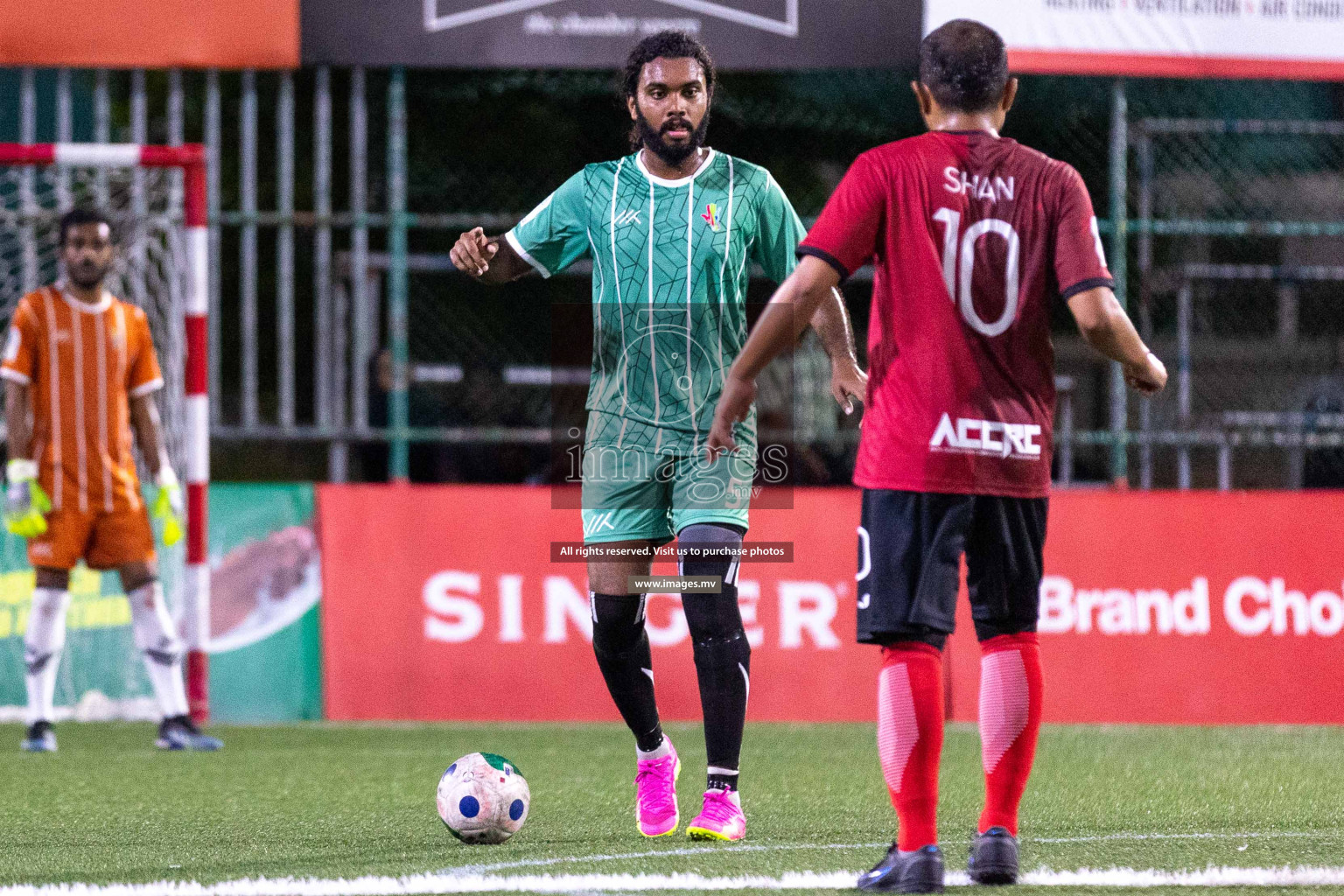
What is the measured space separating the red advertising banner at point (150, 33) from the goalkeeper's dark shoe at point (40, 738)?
11.1ft

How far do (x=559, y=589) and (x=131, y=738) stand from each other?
1.95 m

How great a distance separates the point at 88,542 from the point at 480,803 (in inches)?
143

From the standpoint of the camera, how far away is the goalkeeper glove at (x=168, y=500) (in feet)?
24.5

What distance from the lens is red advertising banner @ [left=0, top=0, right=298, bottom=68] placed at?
8.87m

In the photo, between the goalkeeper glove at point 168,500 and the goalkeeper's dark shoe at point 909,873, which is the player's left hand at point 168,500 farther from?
the goalkeeper's dark shoe at point 909,873

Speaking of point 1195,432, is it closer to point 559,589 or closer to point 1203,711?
point 1203,711

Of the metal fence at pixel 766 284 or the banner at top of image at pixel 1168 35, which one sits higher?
the banner at top of image at pixel 1168 35

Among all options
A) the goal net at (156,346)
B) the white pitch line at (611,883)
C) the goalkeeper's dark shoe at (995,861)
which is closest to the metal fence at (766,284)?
the goal net at (156,346)

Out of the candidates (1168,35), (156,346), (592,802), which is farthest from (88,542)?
(1168,35)

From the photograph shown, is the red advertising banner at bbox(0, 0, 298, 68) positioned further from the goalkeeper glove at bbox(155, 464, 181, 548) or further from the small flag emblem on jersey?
the small flag emblem on jersey

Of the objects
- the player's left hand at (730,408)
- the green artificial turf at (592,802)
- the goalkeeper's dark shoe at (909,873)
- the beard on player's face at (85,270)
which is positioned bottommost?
the green artificial turf at (592,802)

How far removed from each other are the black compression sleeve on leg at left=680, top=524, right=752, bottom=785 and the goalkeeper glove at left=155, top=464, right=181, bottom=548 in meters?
3.56

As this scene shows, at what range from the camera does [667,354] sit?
465 cm

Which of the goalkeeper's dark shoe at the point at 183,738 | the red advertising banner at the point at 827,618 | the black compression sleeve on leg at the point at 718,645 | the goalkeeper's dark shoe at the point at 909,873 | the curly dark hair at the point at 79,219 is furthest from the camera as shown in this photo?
the red advertising banner at the point at 827,618
